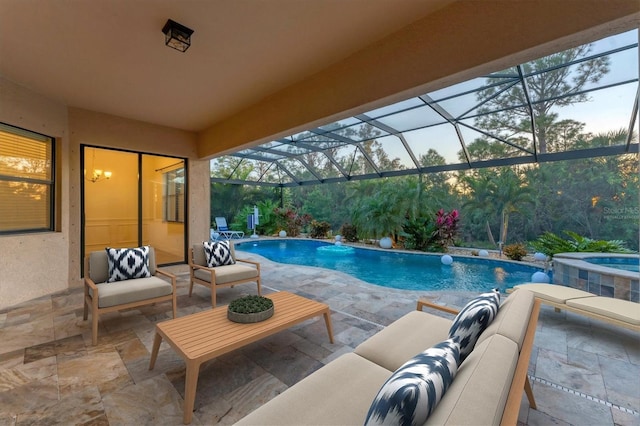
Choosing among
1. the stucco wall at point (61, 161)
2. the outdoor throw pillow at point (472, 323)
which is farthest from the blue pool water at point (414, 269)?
the stucco wall at point (61, 161)

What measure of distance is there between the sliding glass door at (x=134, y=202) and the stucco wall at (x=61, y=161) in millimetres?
311

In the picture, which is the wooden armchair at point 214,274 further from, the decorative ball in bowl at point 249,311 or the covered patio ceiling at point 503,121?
the covered patio ceiling at point 503,121

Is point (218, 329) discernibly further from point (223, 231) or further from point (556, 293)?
point (223, 231)

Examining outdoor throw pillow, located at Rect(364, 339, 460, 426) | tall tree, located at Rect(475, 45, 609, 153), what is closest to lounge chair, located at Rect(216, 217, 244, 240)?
tall tree, located at Rect(475, 45, 609, 153)

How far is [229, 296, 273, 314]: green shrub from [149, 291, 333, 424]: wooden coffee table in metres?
0.11

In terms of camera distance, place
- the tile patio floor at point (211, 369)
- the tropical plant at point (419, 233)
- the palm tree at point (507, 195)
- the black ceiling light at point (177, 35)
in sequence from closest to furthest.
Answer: the tile patio floor at point (211, 369)
the black ceiling light at point (177, 35)
the palm tree at point (507, 195)
the tropical plant at point (419, 233)

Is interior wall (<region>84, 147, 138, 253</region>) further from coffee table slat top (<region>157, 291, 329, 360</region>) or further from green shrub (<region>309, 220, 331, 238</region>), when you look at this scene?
green shrub (<region>309, 220, 331, 238</region>)

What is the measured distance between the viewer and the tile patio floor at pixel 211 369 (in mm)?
1809

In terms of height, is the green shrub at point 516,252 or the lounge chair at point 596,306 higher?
the lounge chair at point 596,306

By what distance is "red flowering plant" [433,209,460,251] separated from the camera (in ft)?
28.8

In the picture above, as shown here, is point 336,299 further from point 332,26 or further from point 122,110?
point 122,110

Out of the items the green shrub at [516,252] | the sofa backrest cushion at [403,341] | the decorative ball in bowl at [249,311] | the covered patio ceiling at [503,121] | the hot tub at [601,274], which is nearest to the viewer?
the sofa backrest cushion at [403,341]

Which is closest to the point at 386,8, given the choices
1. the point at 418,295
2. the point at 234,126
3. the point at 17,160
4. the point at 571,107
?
the point at 234,126

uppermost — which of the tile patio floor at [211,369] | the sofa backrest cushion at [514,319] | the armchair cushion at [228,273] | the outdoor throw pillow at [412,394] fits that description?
the sofa backrest cushion at [514,319]
